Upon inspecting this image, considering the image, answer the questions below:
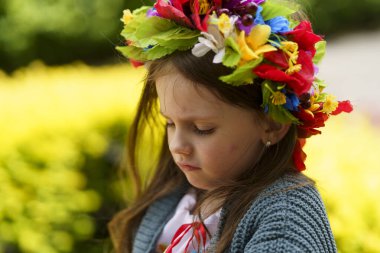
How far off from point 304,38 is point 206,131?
39 centimetres

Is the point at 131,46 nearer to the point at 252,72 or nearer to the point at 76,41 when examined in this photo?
the point at 252,72

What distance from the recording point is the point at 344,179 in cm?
322

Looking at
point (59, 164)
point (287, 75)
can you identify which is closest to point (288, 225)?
point (287, 75)

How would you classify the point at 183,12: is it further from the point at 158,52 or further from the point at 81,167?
the point at 81,167

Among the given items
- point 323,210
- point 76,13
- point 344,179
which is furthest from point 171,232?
point 76,13

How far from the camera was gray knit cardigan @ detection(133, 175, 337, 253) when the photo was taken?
7.06 ft

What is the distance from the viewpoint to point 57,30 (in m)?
7.86

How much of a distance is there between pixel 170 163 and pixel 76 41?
5417 mm

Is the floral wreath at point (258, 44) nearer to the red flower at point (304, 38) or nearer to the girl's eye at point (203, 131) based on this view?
the red flower at point (304, 38)

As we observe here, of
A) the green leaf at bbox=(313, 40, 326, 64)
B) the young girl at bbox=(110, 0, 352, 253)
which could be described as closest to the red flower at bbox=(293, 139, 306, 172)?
the young girl at bbox=(110, 0, 352, 253)

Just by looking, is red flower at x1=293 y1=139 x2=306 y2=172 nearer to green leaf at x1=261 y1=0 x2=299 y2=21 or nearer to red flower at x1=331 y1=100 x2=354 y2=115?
red flower at x1=331 y1=100 x2=354 y2=115

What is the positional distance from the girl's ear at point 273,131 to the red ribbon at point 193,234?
375 millimetres

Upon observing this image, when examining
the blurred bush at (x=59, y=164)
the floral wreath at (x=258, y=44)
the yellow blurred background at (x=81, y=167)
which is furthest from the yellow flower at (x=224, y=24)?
the blurred bush at (x=59, y=164)

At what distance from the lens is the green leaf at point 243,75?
6.91 feet
